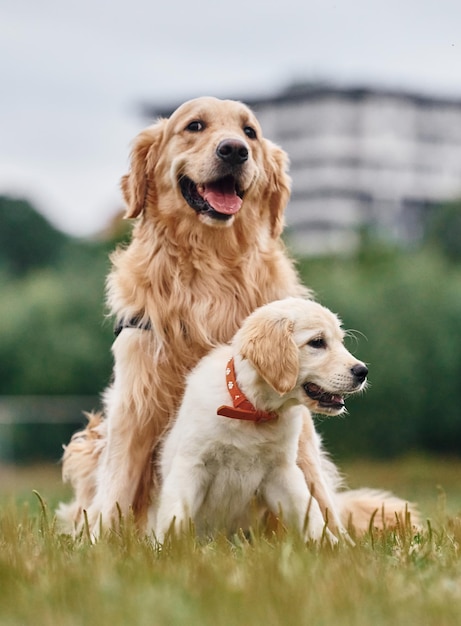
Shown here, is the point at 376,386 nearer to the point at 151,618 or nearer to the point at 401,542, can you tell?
the point at 401,542

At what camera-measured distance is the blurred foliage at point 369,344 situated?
20922 millimetres

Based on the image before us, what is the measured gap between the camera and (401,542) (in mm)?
3877

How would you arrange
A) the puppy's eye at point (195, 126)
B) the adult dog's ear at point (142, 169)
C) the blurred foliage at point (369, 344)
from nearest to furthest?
the puppy's eye at point (195, 126), the adult dog's ear at point (142, 169), the blurred foliage at point (369, 344)

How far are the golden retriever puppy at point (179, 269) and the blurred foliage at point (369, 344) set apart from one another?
13.5m

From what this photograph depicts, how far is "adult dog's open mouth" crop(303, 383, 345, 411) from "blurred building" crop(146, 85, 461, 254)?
69.8 m

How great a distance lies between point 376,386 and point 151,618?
18.7m

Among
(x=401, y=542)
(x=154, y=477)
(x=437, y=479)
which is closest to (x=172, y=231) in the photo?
(x=154, y=477)

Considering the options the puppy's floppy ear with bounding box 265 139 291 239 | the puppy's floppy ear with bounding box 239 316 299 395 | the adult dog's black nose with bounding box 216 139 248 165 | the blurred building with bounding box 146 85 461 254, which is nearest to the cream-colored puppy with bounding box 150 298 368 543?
the puppy's floppy ear with bounding box 239 316 299 395

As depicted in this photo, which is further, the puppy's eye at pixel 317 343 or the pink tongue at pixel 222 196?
the pink tongue at pixel 222 196

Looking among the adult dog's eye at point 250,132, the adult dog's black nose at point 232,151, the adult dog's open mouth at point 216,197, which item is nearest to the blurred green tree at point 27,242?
the adult dog's eye at point 250,132

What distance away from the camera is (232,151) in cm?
471

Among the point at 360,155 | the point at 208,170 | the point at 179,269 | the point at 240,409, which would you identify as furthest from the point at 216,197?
the point at 360,155

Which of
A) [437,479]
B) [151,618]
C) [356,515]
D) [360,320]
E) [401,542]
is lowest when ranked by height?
[437,479]

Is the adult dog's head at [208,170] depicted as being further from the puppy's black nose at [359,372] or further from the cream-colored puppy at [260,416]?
the puppy's black nose at [359,372]
